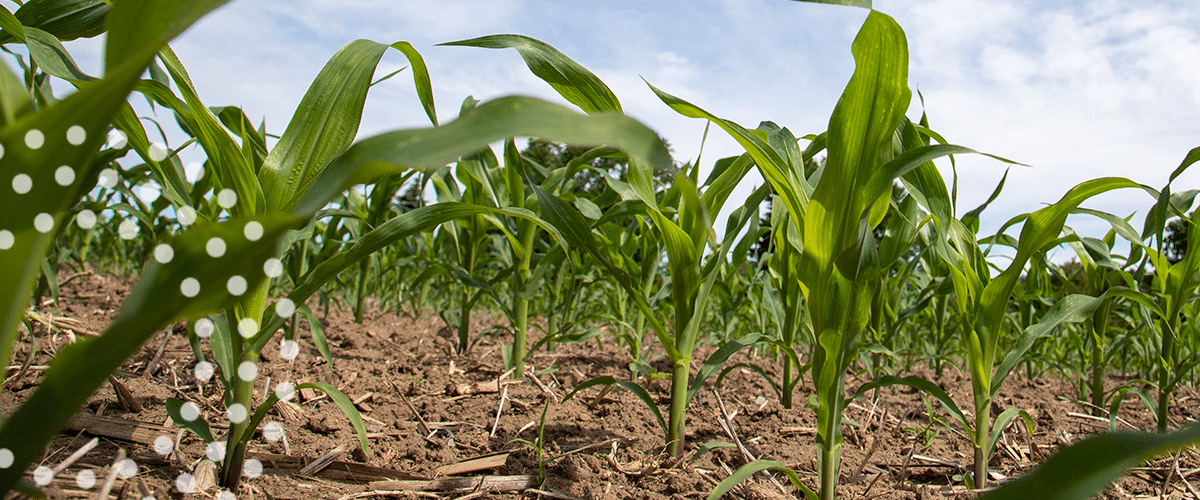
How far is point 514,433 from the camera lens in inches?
58.7

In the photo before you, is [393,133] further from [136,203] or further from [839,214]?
[136,203]

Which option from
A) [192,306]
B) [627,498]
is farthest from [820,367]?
[192,306]
